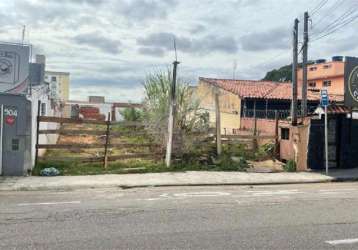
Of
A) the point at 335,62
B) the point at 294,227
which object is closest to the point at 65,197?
the point at 294,227

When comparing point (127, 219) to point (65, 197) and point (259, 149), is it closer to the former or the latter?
point (65, 197)

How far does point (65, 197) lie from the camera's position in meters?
11.5

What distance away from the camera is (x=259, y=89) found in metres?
42.4

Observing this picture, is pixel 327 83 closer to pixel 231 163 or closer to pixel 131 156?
pixel 231 163

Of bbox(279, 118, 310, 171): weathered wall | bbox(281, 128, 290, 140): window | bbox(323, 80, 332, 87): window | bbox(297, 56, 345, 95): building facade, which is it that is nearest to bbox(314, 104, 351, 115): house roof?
bbox(279, 118, 310, 171): weathered wall

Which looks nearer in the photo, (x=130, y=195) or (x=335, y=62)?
(x=130, y=195)

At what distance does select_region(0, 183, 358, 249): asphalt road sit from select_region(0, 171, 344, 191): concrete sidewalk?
2.99 ft

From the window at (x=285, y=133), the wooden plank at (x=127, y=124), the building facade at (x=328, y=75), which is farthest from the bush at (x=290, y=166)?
the building facade at (x=328, y=75)

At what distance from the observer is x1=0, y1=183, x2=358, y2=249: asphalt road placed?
705cm

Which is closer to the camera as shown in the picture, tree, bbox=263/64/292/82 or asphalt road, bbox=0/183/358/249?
asphalt road, bbox=0/183/358/249

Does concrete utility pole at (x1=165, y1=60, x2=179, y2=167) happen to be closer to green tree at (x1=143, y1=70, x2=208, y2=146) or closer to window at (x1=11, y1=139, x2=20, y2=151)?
green tree at (x1=143, y1=70, x2=208, y2=146)

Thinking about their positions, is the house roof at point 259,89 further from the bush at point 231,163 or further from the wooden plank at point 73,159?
the wooden plank at point 73,159

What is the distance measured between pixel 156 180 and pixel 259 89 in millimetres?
28920

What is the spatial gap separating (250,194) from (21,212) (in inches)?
222
